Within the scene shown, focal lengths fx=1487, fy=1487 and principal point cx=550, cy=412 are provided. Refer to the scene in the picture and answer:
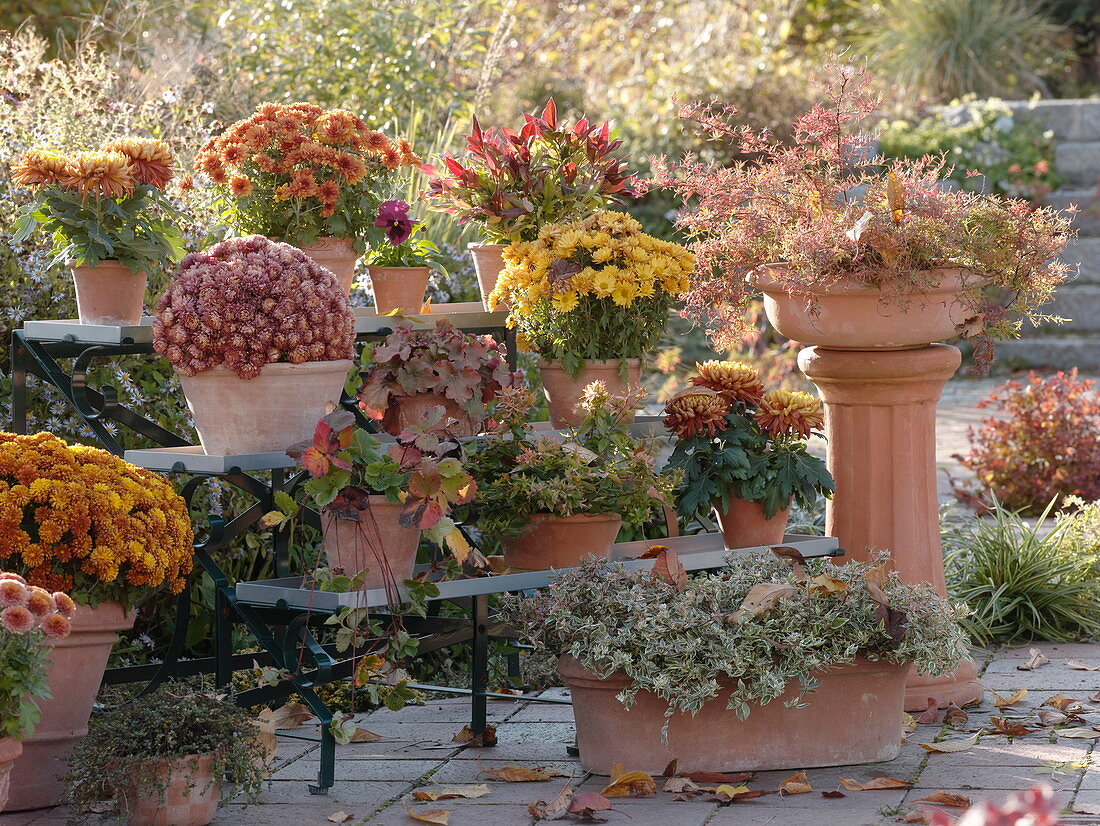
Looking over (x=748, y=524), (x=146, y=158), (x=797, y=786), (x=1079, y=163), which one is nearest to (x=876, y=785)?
(x=797, y=786)

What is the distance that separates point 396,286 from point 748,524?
1.22m

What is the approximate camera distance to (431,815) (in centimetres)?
329

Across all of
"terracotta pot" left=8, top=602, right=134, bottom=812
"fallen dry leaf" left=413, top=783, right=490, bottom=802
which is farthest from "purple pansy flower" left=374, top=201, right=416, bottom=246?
"fallen dry leaf" left=413, top=783, right=490, bottom=802

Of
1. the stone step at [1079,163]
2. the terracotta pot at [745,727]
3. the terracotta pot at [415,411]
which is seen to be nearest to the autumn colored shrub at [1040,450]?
the terracotta pot at [745,727]

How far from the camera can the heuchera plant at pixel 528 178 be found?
14.1 feet

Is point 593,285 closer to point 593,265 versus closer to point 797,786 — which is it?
point 593,265

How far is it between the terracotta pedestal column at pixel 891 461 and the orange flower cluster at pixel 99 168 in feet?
6.17

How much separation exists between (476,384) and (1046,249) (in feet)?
5.18

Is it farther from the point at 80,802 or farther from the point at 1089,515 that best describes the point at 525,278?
the point at 1089,515

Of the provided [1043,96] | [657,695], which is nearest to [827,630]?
[657,695]

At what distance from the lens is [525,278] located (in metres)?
4.10

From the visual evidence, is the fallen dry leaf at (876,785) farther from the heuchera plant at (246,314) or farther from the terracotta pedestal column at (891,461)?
the heuchera plant at (246,314)

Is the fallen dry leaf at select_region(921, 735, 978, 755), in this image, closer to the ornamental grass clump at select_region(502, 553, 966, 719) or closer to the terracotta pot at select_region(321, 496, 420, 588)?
A: the ornamental grass clump at select_region(502, 553, 966, 719)

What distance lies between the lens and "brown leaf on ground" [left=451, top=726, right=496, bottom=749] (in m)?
3.94
